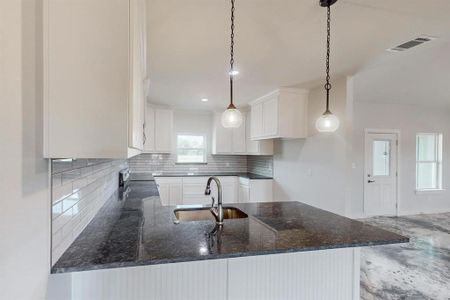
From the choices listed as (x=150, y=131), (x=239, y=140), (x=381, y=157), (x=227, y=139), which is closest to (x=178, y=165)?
(x=150, y=131)

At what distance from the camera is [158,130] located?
5.72 meters

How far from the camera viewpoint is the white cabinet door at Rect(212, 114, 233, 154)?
6090 mm

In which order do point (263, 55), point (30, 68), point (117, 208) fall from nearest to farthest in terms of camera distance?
point (30, 68), point (117, 208), point (263, 55)

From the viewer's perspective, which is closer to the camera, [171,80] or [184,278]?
[184,278]

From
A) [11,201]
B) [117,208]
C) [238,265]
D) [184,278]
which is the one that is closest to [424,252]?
[238,265]

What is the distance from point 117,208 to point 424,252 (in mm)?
4081

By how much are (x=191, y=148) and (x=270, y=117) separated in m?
2.59

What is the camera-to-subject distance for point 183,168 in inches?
250

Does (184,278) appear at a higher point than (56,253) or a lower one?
lower

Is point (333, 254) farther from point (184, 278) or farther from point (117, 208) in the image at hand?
point (117, 208)

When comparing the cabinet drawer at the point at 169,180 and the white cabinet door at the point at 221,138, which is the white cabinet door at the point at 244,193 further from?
the cabinet drawer at the point at 169,180

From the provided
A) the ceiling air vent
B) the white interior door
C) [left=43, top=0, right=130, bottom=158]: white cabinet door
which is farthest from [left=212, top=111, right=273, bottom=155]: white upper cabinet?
[left=43, top=0, right=130, bottom=158]: white cabinet door

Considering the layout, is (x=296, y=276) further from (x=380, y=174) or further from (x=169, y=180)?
(x=380, y=174)

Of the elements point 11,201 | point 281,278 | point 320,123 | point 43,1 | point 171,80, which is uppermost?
point 171,80
